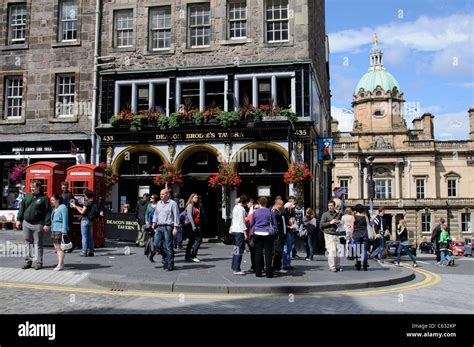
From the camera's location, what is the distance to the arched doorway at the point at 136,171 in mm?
21750

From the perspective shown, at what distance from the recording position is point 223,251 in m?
16.3

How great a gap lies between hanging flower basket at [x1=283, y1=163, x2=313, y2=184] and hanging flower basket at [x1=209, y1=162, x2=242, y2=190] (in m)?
2.25

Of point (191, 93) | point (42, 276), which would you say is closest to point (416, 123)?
point (191, 93)

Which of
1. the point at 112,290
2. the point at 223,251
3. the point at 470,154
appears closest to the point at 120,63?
the point at 223,251

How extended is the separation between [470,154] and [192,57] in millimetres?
59531

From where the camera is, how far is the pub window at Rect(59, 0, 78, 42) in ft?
76.6

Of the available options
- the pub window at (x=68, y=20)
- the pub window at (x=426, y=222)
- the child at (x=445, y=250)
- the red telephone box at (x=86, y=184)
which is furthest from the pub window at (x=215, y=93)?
the pub window at (x=426, y=222)

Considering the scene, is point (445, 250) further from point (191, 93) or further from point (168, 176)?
point (191, 93)

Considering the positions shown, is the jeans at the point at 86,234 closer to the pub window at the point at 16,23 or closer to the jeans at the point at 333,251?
the jeans at the point at 333,251

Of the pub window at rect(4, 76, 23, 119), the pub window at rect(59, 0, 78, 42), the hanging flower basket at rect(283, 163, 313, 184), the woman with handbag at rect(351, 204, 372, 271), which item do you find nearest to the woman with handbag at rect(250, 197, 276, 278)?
the woman with handbag at rect(351, 204, 372, 271)

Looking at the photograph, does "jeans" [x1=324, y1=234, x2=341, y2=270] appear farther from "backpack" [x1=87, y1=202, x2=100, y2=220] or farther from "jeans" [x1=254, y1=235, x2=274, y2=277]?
"backpack" [x1=87, y1=202, x2=100, y2=220]

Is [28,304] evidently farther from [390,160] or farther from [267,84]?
[390,160]

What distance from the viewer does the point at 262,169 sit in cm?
2088

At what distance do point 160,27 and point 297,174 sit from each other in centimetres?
1062
